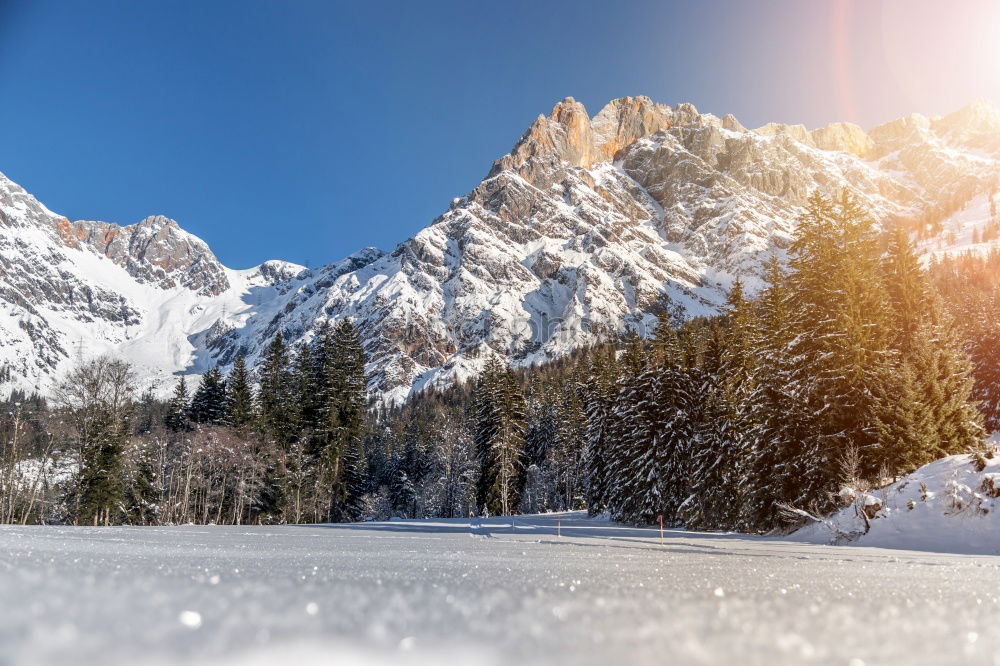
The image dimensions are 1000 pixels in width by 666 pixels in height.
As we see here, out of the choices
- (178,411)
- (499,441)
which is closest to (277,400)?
(178,411)

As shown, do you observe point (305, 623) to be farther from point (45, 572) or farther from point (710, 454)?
point (710, 454)

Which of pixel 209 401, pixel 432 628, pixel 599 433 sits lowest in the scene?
pixel 432 628

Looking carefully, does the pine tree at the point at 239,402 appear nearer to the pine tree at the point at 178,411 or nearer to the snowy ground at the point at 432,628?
the pine tree at the point at 178,411

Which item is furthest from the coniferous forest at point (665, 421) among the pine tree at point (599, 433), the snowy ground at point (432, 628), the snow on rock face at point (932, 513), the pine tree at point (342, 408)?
the snowy ground at point (432, 628)

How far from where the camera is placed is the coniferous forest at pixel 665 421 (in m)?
14.9

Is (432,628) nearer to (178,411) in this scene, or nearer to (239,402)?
(239,402)

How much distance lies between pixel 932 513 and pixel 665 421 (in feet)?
45.4

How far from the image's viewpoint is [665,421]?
24.1m

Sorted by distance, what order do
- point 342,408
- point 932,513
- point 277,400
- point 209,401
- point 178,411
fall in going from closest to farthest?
point 932,513 → point 342,408 → point 277,400 → point 209,401 → point 178,411

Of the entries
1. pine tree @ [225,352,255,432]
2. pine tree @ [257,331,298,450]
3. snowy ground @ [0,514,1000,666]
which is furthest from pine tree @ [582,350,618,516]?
snowy ground @ [0,514,1000,666]

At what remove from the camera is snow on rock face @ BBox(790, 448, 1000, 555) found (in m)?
9.53

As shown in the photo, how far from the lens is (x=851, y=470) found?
12.7m

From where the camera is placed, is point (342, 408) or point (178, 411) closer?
point (342, 408)

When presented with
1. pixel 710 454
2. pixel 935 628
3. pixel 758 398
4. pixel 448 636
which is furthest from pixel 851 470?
pixel 448 636
